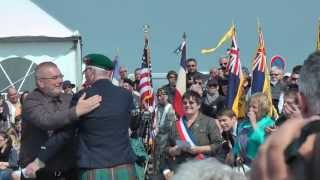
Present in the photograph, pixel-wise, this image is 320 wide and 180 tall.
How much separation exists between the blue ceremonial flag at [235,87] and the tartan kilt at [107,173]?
12.8 feet

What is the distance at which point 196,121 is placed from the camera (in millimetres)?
10273

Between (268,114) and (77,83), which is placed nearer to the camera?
(268,114)

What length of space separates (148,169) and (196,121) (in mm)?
3527

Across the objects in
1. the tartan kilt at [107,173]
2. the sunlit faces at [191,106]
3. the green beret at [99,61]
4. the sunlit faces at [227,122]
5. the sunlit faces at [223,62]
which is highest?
the green beret at [99,61]

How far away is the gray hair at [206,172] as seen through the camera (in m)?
3.81

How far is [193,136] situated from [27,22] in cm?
1377

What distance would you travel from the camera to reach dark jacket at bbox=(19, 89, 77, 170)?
7.93m

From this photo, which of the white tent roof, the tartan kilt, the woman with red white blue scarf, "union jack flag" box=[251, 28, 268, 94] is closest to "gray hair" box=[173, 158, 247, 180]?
the tartan kilt

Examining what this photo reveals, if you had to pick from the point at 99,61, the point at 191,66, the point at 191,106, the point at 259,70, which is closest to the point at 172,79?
the point at 191,66

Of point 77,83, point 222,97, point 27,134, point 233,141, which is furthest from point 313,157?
point 77,83

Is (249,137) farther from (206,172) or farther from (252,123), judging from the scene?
(206,172)

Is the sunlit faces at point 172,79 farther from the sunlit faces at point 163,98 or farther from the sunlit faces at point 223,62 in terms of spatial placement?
the sunlit faces at point 223,62

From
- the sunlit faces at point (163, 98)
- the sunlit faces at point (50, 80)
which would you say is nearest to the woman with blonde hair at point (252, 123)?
the sunlit faces at point (50, 80)

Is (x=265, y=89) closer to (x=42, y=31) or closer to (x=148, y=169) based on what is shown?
(x=148, y=169)
